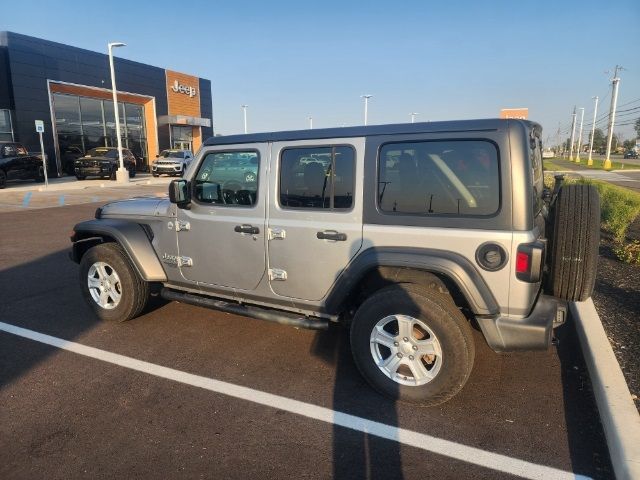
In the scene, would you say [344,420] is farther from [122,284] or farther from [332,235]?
[122,284]

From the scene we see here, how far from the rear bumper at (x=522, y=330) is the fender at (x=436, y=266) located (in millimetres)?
87

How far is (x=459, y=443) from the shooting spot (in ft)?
8.91

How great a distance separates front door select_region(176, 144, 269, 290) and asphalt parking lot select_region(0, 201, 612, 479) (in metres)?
0.70

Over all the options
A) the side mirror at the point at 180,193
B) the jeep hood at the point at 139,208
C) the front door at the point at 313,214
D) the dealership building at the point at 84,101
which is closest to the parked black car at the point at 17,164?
the dealership building at the point at 84,101

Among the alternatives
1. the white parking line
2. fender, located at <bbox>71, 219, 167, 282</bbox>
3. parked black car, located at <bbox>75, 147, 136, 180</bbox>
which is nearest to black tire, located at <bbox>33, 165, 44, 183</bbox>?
parked black car, located at <bbox>75, 147, 136, 180</bbox>

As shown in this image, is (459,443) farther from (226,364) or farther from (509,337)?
(226,364)

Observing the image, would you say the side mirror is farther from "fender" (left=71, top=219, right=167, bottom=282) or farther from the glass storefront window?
the glass storefront window

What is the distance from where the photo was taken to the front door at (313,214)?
10.7 feet

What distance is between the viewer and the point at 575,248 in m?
3.04

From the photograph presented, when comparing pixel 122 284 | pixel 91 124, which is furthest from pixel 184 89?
pixel 122 284

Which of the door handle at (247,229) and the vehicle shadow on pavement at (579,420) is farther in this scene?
the door handle at (247,229)

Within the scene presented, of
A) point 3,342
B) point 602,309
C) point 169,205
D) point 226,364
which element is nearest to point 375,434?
point 226,364

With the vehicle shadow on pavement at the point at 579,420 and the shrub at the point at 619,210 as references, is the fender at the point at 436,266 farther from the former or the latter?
the shrub at the point at 619,210

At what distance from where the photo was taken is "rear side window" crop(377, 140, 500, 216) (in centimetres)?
286
